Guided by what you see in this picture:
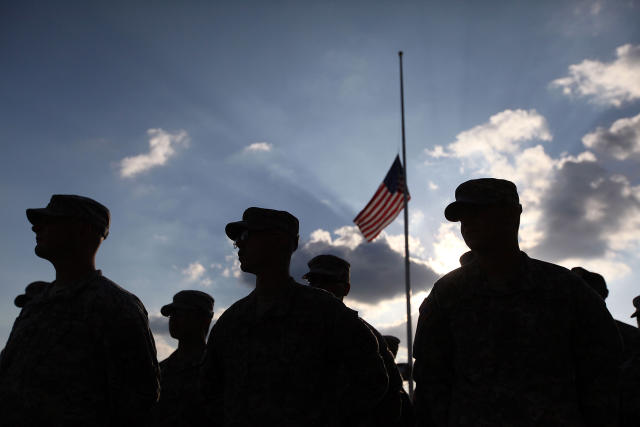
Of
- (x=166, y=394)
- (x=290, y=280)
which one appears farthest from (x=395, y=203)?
(x=290, y=280)

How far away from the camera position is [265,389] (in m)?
3.43

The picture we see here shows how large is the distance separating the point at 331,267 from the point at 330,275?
4.2 inches

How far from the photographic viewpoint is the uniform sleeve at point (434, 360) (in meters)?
3.27

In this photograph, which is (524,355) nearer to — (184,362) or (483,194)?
(483,194)

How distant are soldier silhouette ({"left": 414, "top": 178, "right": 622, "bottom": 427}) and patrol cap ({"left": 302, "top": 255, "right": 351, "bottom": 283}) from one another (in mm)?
2505

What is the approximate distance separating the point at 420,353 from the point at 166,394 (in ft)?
12.4

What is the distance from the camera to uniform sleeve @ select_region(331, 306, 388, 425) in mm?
3596

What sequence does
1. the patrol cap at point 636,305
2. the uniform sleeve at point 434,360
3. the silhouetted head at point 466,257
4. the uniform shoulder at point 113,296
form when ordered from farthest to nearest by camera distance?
1. the patrol cap at point 636,305
2. the silhouetted head at point 466,257
3. the uniform shoulder at point 113,296
4. the uniform sleeve at point 434,360

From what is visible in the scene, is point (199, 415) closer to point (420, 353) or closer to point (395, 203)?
point (420, 353)

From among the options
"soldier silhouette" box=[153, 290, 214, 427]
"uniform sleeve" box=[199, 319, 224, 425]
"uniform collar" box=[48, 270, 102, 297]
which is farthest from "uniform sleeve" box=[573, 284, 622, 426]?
"soldier silhouette" box=[153, 290, 214, 427]

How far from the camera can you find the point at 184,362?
20.7 ft

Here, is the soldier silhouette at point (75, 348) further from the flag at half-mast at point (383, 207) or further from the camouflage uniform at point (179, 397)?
the flag at half-mast at point (383, 207)

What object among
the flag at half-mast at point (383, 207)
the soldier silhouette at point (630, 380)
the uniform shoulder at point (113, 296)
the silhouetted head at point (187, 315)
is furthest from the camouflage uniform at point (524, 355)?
the flag at half-mast at point (383, 207)

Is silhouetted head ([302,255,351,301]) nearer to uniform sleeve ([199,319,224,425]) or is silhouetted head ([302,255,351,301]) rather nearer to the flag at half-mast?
uniform sleeve ([199,319,224,425])
